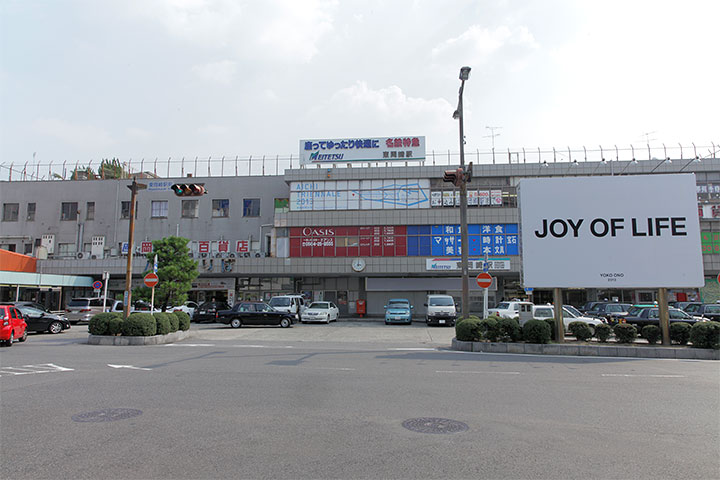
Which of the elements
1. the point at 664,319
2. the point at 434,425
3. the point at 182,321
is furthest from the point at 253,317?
the point at 434,425

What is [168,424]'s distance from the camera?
236 inches

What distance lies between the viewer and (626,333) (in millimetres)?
15758

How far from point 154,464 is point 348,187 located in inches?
1462

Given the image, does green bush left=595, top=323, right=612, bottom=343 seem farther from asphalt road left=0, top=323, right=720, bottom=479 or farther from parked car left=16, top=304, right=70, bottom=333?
parked car left=16, top=304, right=70, bottom=333

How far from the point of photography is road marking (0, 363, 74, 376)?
10.2m

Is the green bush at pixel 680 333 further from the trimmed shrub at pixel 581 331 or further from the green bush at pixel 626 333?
the trimmed shrub at pixel 581 331

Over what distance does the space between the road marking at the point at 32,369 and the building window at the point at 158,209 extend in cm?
3619

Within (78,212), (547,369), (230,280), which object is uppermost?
(78,212)

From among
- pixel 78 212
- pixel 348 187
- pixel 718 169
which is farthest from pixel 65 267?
pixel 718 169

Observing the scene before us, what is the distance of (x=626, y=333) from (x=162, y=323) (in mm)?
16543

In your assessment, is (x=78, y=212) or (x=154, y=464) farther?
(x=78, y=212)

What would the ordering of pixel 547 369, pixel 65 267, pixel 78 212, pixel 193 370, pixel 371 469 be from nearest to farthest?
pixel 371 469, pixel 193 370, pixel 547 369, pixel 65 267, pixel 78 212

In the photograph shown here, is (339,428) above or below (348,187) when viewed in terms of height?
below

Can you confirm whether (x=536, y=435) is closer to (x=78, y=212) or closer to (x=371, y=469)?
(x=371, y=469)
